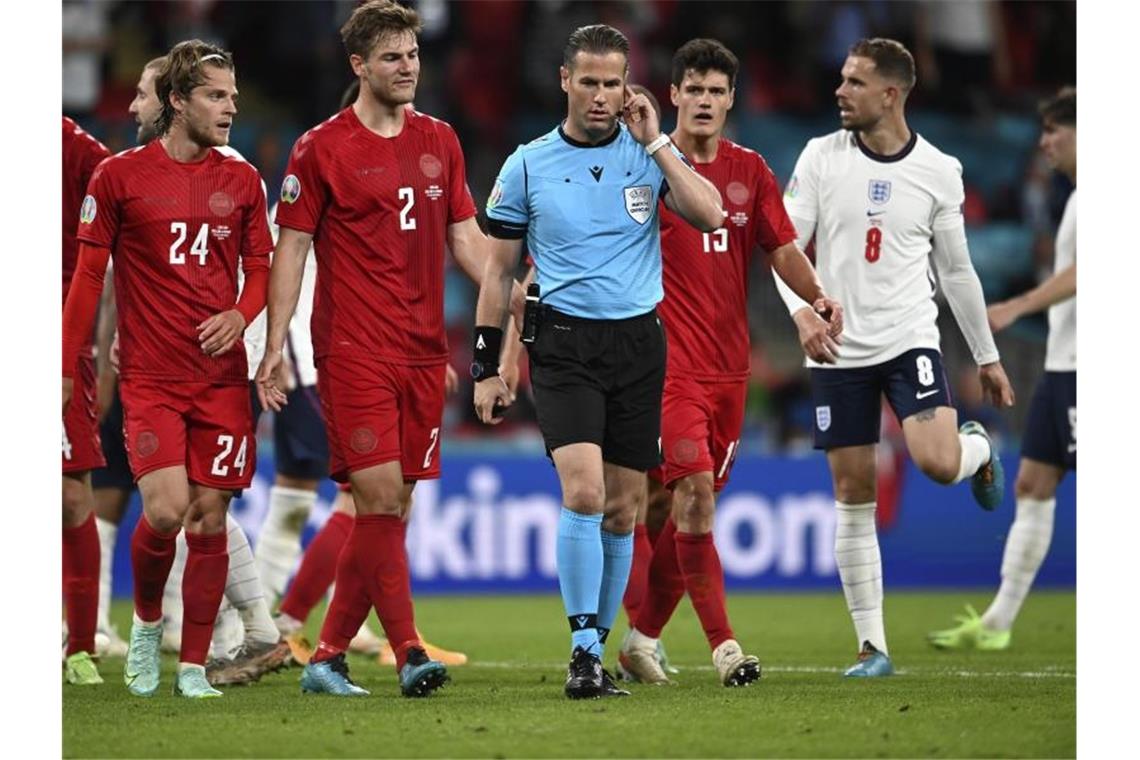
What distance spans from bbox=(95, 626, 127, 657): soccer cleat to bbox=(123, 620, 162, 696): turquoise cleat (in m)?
1.75

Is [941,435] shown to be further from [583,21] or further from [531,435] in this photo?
[583,21]

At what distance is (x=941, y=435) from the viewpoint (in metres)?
7.48

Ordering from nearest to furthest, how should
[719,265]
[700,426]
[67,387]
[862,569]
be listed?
[67,387], [700,426], [719,265], [862,569]

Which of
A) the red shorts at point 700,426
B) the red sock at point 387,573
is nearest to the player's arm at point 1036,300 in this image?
the red shorts at point 700,426

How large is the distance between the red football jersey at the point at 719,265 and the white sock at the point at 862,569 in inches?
31.9

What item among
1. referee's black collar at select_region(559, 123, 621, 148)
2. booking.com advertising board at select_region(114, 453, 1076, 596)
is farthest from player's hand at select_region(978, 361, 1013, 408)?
booking.com advertising board at select_region(114, 453, 1076, 596)

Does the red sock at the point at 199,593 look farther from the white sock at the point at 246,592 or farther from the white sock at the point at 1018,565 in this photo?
the white sock at the point at 1018,565

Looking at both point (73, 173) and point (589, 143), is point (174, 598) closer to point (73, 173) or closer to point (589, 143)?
point (73, 173)

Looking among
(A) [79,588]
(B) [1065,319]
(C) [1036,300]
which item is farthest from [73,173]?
(B) [1065,319]

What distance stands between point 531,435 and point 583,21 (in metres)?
4.08

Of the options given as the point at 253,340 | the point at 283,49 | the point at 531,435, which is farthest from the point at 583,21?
the point at 253,340

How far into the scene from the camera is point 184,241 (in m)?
6.54

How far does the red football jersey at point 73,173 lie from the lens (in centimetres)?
743

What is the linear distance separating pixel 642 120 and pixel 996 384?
2285mm
